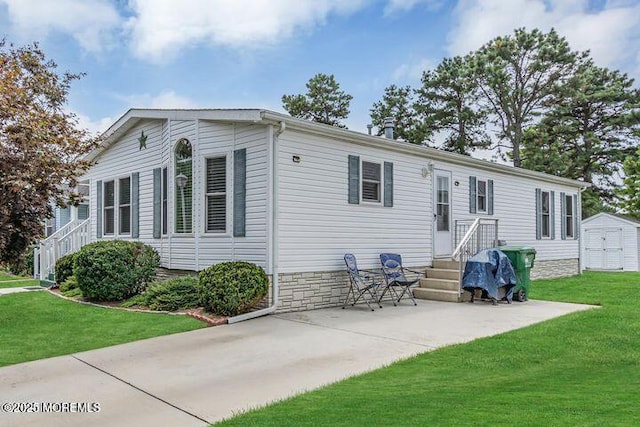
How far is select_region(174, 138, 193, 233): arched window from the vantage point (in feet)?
30.7

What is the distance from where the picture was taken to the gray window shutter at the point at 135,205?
11.0 meters

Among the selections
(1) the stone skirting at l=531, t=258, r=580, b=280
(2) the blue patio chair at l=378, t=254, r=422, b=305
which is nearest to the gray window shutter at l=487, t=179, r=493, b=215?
(1) the stone skirting at l=531, t=258, r=580, b=280

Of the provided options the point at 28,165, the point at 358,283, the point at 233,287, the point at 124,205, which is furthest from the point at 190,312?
the point at 124,205

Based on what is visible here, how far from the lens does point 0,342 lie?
6188 mm

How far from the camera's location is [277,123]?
26.4ft

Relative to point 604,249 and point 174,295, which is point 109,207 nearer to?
point 174,295

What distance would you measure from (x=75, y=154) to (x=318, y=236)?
14.6ft

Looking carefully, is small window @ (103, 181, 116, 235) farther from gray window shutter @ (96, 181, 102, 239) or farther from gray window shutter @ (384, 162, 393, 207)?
gray window shutter @ (384, 162, 393, 207)

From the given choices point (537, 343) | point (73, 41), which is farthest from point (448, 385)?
point (73, 41)

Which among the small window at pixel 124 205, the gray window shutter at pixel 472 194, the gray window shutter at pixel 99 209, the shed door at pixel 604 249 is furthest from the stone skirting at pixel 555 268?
the gray window shutter at pixel 99 209

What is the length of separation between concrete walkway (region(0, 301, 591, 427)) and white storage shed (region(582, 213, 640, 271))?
555 inches

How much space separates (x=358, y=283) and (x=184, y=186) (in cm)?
374

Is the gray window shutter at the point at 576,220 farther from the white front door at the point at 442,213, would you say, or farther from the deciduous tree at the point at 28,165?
the deciduous tree at the point at 28,165

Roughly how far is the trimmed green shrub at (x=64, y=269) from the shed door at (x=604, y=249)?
19.0 meters
